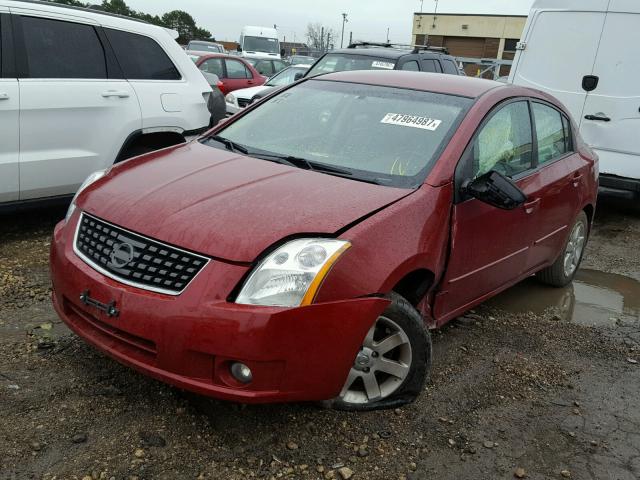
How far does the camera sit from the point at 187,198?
2.76 m

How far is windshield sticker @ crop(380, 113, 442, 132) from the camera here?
3.36 meters

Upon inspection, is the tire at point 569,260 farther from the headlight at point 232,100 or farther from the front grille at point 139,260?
the headlight at point 232,100

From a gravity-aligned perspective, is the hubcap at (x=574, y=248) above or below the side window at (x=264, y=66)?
below

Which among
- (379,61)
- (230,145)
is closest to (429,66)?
(379,61)

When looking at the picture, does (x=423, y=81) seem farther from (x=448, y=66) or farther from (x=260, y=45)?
(x=260, y=45)

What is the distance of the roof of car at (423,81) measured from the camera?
363cm

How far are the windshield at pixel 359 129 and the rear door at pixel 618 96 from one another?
14.1 ft

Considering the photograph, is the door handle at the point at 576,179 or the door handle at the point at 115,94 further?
the door handle at the point at 115,94

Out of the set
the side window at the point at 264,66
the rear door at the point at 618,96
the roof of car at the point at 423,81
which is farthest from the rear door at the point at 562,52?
→ the side window at the point at 264,66

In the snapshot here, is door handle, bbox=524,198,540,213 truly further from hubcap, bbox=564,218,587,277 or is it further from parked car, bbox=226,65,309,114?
parked car, bbox=226,65,309,114

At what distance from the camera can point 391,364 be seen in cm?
282

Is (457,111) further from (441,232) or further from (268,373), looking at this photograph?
(268,373)

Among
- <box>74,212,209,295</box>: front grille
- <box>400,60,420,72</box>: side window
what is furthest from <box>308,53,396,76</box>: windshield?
<box>74,212,209,295</box>: front grille

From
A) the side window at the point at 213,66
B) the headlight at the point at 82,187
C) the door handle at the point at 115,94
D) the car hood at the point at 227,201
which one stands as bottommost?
the headlight at the point at 82,187
